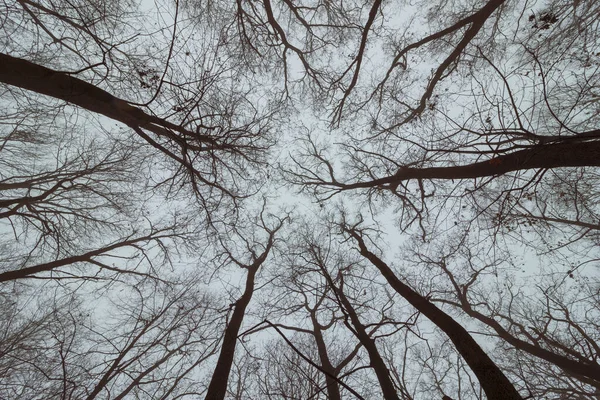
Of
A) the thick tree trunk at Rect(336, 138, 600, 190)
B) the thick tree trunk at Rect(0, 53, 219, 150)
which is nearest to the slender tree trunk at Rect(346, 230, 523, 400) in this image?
the thick tree trunk at Rect(336, 138, 600, 190)

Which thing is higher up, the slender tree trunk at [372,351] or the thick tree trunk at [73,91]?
the thick tree trunk at [73,91]

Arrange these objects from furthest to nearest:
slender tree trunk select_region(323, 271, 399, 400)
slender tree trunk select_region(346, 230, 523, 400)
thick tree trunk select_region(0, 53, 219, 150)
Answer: thick tree trunk select_region(0, 53, 219, 150), slender tree trunk select_region(346, 230, 523, 400), slender tree trunk select_region(323, 271, 399, 400)

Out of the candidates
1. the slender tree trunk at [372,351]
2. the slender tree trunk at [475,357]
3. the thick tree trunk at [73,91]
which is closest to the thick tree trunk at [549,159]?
the slender tree trunk at [475,357]

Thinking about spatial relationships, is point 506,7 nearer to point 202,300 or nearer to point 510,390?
point 510,390

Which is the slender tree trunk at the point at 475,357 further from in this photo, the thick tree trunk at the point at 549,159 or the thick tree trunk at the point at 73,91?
the thick tree trunk at the point at 73,91

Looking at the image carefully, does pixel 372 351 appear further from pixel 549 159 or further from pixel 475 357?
pixel 549 159

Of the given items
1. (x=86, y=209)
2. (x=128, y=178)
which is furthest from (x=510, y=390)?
(x=86, y=209)

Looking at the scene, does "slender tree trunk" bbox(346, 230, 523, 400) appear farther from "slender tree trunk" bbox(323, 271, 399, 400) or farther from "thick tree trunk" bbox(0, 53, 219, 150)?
"thick tree trunk" bbox(0, 53, 219, 150)

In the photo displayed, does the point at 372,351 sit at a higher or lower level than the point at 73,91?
lower

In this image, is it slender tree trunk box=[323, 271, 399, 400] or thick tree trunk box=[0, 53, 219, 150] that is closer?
slender tree trunk box=[323, 271, 399, 400]

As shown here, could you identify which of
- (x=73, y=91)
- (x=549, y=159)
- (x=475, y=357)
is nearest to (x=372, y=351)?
(x=475, y=357)

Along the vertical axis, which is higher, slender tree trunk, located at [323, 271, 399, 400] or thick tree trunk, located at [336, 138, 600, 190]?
thick tree trunk, located at [336, 138, 600, 190]

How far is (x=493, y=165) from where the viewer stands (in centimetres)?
405

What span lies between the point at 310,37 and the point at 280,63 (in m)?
0.89
